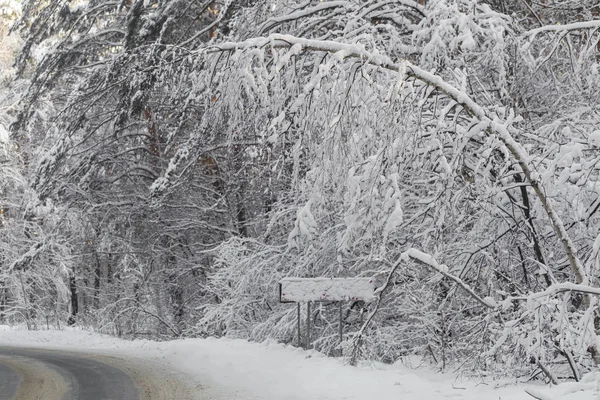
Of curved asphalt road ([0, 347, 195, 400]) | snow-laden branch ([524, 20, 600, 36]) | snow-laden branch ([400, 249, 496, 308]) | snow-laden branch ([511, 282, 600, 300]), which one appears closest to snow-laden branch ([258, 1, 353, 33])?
snow-laden branch ([524, 20, 600, 36])

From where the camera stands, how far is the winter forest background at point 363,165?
6543mm

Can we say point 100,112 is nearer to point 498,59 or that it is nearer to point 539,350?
point 498,59

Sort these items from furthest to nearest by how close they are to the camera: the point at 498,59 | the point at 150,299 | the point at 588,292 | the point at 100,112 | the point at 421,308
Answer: the point at 150,299 < the point at 100,112 < the point at 421,308 < the point at 498,59 < the point at 588,292

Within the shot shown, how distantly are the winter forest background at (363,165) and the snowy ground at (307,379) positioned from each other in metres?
0.32

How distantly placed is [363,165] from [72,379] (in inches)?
219

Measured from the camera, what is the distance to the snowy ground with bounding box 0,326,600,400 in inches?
273

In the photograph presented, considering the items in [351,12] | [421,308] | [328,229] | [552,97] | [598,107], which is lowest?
[421,308]

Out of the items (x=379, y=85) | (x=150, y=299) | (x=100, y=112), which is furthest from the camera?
(x=150, y=299)

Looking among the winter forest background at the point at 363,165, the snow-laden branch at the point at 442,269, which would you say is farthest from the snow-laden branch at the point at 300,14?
the snow-laden branch at the point at 442,269

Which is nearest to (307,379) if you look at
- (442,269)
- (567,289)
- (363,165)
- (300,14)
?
(442,269)

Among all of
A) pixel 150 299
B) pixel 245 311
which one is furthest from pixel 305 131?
pixel 150 299

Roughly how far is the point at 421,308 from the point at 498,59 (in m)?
3.09

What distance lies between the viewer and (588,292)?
6.06 metres

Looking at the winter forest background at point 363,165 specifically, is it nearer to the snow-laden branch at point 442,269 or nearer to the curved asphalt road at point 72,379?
the snow-laden branch at point 442,269
